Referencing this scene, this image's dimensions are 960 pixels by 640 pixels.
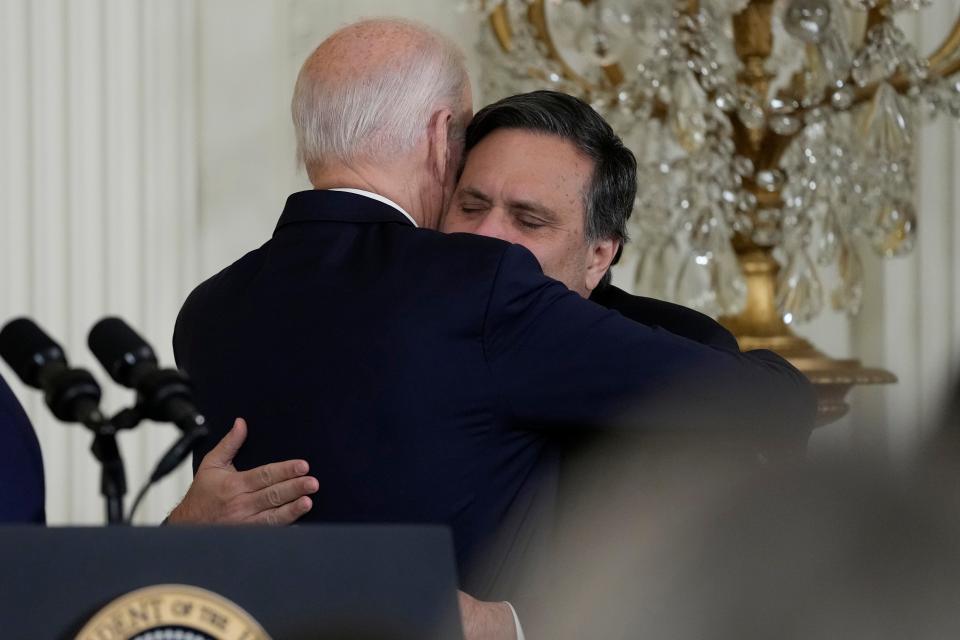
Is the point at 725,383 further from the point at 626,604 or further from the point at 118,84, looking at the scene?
the point at 118,84

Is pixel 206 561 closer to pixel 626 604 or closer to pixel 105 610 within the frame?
pixel 105 610

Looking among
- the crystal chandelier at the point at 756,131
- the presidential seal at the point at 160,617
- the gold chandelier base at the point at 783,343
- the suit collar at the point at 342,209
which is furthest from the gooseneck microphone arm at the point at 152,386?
the gold chandelier base at the point at 783,343

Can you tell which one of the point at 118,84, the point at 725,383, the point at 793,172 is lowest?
the point at 725,383

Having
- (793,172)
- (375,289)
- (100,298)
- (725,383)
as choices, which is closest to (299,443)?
(375,289)

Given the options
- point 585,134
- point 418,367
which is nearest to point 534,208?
point 585,134

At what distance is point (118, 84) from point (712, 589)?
3.51 metres

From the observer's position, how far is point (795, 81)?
339cm

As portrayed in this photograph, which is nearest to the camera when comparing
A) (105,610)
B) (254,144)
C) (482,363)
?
(105,610)

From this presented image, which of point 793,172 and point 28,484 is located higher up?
point 793,172

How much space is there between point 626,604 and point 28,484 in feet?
4.08

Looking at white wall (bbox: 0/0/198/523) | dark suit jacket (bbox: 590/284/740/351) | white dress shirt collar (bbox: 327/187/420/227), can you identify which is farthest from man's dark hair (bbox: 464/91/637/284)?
white wall (bbox: 0/0/198/523)

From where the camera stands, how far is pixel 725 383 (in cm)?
186

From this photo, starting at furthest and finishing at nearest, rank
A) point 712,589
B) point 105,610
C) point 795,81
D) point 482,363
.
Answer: point 795,81 < point 482,363 < point 105,610 < point 712,589

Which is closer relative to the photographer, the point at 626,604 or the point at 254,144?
the point at 626,604
